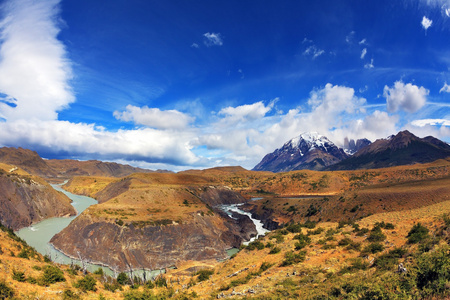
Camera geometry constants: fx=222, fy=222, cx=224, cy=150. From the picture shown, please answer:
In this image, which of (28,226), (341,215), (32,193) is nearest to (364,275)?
(341,215)

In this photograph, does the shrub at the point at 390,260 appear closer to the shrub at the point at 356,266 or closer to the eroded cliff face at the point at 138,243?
the shrub at the point at 356,266

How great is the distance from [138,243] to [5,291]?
31.9 m

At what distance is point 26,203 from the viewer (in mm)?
71688

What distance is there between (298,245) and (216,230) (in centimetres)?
3380

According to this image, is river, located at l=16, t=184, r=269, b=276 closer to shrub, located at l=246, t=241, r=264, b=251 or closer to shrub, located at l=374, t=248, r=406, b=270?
shrub, located at l=246, t=241, r=264, b=251

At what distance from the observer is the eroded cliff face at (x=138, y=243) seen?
43812 millimetres

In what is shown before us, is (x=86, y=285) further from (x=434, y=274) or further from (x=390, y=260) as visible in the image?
(x=434, y=274)

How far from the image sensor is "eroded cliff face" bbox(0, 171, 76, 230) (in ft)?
210

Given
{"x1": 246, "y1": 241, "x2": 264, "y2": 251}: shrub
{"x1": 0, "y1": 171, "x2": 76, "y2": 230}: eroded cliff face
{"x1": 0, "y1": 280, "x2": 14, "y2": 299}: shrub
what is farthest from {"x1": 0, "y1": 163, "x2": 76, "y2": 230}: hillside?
{"x1": 246, "y1": 241, "x2": 264, "y2": 251}: shrub

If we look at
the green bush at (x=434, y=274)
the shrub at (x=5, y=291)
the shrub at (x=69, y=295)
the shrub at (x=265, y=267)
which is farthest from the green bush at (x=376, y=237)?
the shrub at (x=5, y=291)

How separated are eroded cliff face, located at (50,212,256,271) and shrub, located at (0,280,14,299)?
28.2 metres

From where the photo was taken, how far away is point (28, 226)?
6638 centimetres

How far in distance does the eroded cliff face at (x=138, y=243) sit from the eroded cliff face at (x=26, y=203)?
22.6 m

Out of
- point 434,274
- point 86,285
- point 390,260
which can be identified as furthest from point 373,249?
point 86,285
